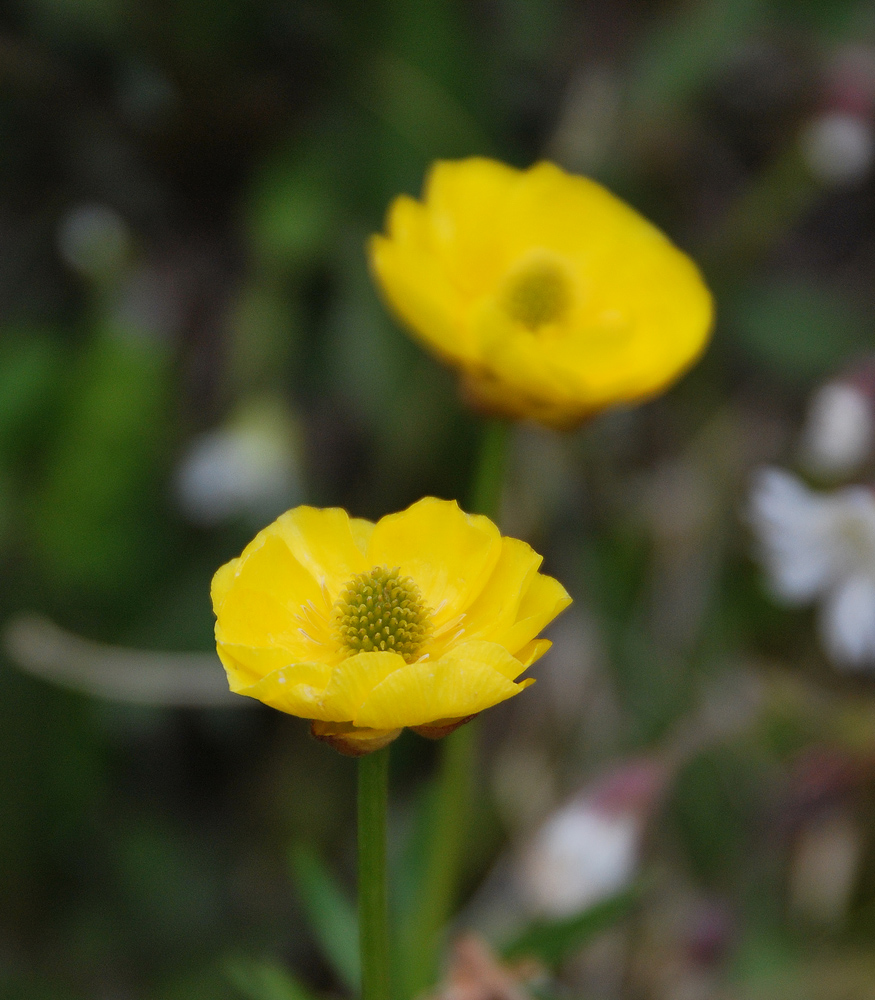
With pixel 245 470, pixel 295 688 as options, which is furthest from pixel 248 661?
pixel 245 470

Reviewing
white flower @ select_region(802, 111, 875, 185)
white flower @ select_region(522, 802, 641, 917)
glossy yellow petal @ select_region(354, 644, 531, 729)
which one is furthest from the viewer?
white flower @ select_region(802, 111, 875, 185)

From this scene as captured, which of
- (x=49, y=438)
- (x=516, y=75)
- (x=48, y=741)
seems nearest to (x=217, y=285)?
(x=49, y=438)

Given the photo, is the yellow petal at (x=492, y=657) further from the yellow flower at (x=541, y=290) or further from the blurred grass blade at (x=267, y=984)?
the blurred grass blade at (x=267, y=984)

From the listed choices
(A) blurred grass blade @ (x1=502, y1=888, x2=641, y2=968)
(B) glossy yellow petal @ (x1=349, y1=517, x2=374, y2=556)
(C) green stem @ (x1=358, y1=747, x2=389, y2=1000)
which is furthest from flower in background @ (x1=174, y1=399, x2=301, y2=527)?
(C) green stem @ (x1=358, y1=747, x2=389, y2=1000)

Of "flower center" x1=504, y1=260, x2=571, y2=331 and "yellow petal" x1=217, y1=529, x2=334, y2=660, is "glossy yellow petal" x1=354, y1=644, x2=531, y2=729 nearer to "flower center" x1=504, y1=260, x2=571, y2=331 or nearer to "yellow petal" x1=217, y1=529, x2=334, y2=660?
"yellow petal" x1=217, y1=529, x2=334, y2=660

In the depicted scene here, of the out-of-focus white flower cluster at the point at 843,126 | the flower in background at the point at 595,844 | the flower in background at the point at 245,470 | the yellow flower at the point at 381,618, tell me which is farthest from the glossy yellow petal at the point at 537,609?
the out-of-focus white flower cluster at the point at 843,126
